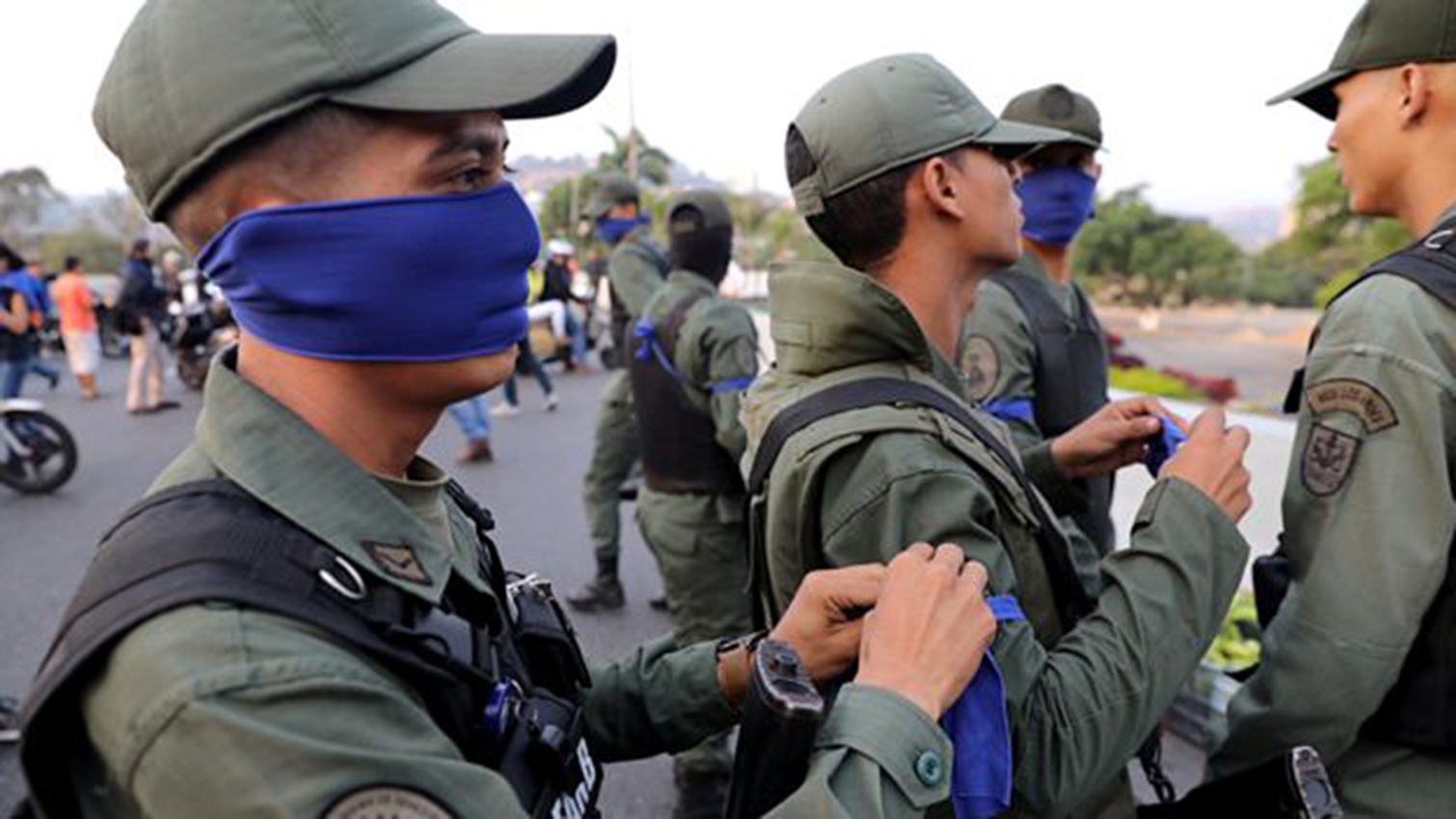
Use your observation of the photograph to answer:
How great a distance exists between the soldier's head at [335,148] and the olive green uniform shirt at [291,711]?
13cm

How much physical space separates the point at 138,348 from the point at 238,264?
10.7 metres

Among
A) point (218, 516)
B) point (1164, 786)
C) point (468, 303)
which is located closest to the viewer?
point (218, 516)

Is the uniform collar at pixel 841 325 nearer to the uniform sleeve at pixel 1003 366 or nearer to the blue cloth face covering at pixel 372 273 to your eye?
the blue cloth face covering at pixel 372 273

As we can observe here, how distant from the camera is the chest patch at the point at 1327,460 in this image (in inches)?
53.3

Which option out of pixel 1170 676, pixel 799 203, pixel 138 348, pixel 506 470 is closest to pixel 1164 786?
pixel 1170 676

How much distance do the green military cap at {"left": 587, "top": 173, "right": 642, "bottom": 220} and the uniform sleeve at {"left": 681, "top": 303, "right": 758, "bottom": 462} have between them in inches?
97.4

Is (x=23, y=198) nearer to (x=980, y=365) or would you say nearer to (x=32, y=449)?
(x=32, y=449)

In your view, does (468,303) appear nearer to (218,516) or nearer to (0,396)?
(218,516)

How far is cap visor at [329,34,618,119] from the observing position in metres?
0.93

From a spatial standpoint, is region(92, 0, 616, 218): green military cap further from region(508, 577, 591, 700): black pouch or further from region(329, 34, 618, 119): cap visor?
region(508, 577, 591, 700): black pouch

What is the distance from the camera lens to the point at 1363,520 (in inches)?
52.3

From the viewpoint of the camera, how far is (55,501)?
265 inches

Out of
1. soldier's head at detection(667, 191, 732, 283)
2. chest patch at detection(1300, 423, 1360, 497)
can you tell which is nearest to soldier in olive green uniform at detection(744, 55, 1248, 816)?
chest patch at detection(1300, 423, 1360, 497)

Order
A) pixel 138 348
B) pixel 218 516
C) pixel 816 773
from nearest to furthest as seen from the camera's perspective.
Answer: pixel 218 516 → pixel 816 773 → pixel 138 348
